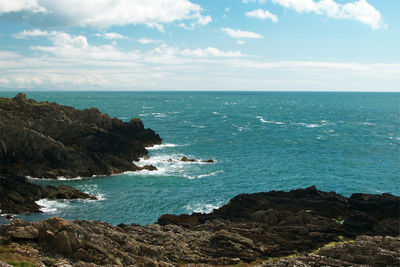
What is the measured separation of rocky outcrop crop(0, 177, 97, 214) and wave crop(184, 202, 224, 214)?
14.5 m

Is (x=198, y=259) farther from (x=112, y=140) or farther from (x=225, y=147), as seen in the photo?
(x=225, y=147)

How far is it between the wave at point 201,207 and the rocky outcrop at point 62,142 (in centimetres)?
2083

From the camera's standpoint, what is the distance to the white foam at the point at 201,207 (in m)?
45.4

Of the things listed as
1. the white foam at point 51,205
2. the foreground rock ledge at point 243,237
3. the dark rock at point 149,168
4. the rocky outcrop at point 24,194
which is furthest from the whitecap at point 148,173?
the foreground rock ledge at point 243,237

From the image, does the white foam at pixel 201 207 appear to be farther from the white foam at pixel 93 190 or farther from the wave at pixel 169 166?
the white foam at pixel 93 190

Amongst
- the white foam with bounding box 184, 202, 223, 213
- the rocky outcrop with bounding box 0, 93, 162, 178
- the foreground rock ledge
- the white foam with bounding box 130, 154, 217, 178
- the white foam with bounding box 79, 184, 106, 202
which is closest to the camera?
the foreground rock ledge

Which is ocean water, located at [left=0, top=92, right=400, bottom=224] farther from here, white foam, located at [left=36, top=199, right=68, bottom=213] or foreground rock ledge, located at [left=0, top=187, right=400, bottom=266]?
foreground rock ledge, located at [left=0, top=187, right=400, bottom=266]

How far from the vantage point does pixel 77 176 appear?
196ft

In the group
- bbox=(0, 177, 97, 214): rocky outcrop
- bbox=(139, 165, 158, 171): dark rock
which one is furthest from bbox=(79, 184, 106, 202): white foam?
bbox=(139, 165, 158, 171): dark rock

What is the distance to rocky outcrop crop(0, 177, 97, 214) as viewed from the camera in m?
42.7

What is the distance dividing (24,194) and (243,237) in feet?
107

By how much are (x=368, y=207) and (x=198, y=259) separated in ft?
80.6

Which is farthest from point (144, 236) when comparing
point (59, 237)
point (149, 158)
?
point (149, 158)

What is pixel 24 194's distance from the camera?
45.9 m
